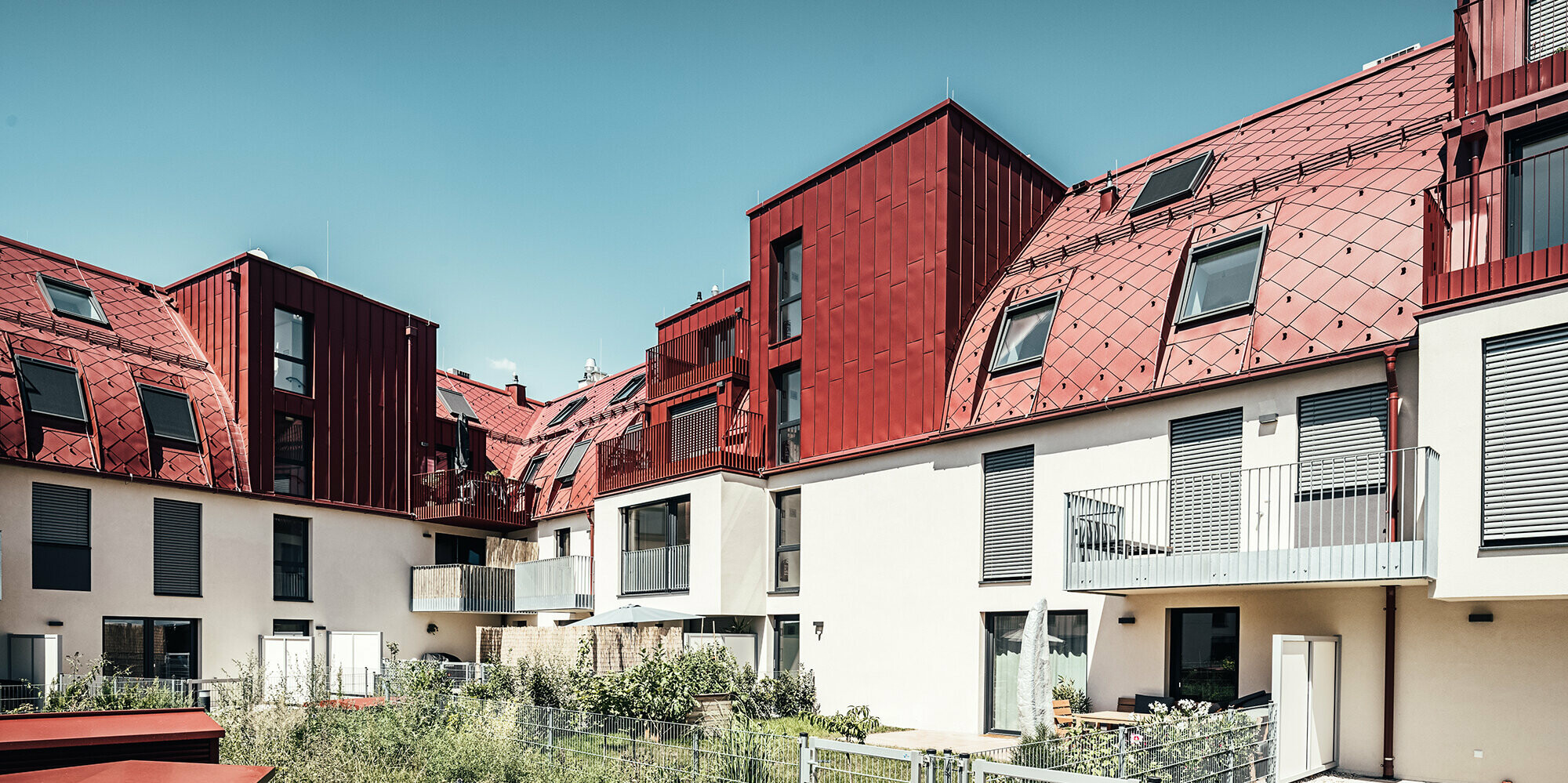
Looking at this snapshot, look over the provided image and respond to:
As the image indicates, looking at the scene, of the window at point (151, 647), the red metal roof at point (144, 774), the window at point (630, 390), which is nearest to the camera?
the red metal roof at point (144, 774)

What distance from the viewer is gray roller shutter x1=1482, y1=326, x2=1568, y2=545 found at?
9523 millimetres

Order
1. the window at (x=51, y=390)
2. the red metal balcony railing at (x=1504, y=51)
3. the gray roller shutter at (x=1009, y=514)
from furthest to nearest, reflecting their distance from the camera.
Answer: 1. the window at (x=51, y=390)
2. the gray roller shutter at (x=1009, y=514)
3. the red metal balcony railing at (x=1504, y=51)

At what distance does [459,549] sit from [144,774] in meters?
22.1

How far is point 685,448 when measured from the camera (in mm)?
21484

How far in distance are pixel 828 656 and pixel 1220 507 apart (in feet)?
26.2

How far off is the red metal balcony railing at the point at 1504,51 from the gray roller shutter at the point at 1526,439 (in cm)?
310

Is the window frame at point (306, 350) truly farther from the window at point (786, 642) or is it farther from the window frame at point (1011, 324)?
the window frame at point (1011, 324)

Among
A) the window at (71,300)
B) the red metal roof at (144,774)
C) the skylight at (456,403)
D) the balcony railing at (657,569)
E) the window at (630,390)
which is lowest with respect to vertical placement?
the balcony railing at (657,569)

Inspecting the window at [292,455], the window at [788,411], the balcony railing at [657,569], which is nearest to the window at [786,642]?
the balcony railing at [657,569]

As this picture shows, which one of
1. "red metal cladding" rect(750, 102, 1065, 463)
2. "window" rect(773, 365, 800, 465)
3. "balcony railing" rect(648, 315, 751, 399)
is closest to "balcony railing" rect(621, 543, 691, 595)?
"window" rect(773, 365, 800, 465)

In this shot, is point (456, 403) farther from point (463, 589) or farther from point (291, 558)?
point (291, 558)

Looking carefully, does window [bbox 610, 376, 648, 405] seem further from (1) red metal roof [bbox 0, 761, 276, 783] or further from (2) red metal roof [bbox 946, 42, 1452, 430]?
(1) red metal roof [bbox 0, 761, 276, 783]

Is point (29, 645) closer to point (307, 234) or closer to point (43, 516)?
point (43, 516)

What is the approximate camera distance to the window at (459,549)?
27.0m
